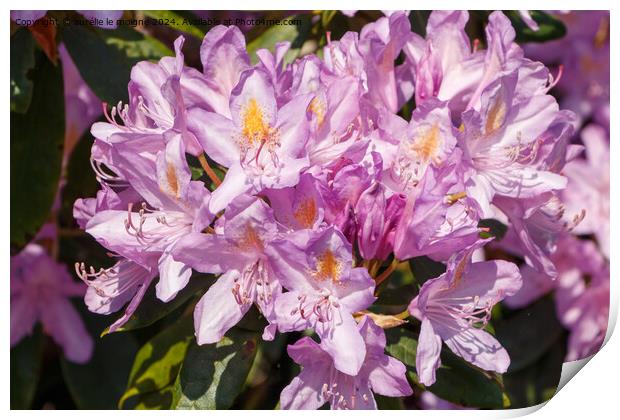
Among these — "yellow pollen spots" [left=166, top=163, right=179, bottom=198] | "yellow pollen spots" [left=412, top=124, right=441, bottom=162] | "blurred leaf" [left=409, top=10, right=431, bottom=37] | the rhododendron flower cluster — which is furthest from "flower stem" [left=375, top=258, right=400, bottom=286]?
"blurred leaf" [left=409, top=10, right=431, bottom=37]

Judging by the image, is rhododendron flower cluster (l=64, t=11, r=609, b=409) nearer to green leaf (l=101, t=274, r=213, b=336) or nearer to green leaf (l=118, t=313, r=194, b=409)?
green leaf (l=101, t=274, r=213, b=336)

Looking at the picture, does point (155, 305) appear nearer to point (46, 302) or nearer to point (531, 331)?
point (46, 302)

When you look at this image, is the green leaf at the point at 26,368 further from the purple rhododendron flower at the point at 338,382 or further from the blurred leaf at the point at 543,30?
the blurred leaf at the point at 543,30

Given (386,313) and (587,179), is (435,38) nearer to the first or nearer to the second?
(386,313)

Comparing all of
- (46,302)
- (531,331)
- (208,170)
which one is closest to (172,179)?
(208,170)

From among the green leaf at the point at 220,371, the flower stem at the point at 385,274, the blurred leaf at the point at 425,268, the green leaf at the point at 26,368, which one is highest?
the flower stem at the point at 385,274

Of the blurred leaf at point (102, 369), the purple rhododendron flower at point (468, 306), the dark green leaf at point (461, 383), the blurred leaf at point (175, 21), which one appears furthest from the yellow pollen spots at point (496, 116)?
the blurred leaf at point (102, 369)
